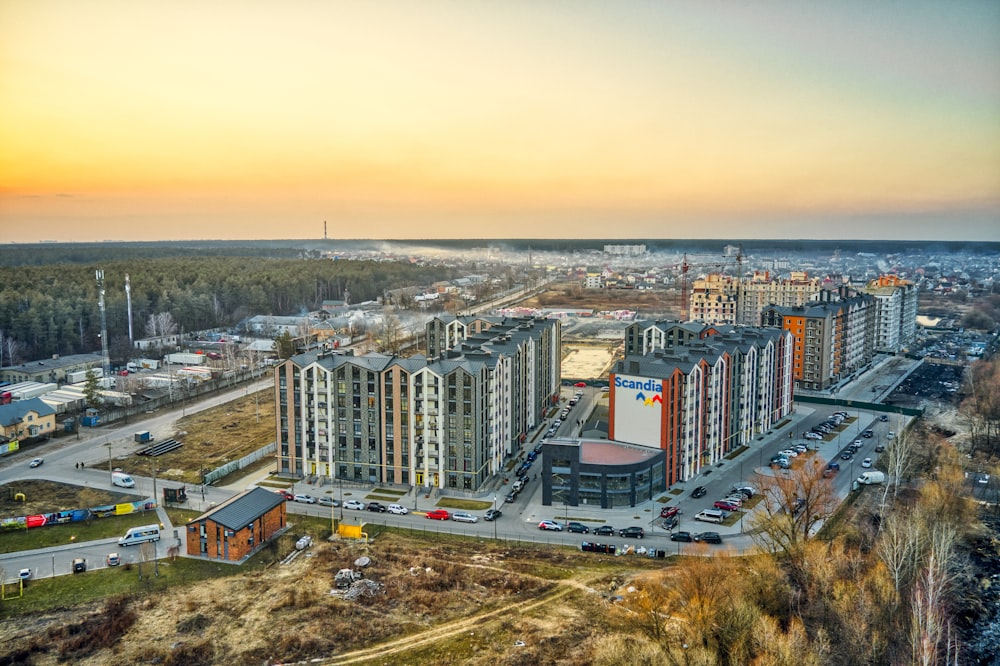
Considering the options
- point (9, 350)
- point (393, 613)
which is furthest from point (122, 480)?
point (9, 350)

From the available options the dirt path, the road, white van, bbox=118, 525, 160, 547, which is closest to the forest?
the road

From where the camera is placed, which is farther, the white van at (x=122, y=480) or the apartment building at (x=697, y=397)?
the white van at (x=122, y=480)

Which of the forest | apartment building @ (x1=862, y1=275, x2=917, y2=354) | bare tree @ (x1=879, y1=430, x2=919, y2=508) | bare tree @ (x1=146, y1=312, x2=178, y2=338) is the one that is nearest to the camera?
bare tree @ (x1=879, y1=430, x2=919, y2=508)

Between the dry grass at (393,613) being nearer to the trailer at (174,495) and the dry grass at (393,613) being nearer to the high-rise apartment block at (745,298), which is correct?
the trailer at (174,495)

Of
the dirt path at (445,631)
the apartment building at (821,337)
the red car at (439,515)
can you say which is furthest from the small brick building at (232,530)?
the apartment building at (821,337)

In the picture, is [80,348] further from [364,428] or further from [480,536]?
[480,536]

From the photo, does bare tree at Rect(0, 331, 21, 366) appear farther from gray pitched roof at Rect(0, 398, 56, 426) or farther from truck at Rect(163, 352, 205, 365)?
gray pitched roof at Rect(0, 398, 56, 426)
